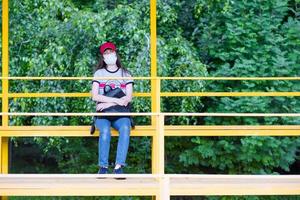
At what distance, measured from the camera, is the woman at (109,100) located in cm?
664

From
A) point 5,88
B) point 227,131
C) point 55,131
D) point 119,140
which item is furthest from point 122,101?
point 5,88

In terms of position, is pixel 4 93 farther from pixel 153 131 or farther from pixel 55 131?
pixel 153 131

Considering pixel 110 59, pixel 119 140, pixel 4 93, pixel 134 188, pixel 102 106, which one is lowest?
pixel 134 188

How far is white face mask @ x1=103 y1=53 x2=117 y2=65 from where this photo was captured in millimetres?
6742

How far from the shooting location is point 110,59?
22.2 feet

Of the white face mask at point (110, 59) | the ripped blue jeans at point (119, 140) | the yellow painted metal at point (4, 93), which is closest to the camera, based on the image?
the ripped blue jeans at point (119, 140)

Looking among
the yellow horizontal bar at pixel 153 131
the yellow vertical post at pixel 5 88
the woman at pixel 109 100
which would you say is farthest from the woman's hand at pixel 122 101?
the yellow vertical post at pixel 5 88

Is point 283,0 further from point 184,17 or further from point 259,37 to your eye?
point 184,17

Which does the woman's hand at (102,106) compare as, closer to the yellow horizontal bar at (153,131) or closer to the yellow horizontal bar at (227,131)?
the yellow horizontal bar at (153,131)

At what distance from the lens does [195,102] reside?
34.9 feet

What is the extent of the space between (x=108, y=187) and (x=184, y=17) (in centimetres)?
577

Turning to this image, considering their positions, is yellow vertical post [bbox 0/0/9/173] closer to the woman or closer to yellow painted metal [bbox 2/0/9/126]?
yellow painted metal [bbox 2/0/9/126]

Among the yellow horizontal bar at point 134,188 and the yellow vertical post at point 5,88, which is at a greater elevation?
the yellow vertical post at point 5,88

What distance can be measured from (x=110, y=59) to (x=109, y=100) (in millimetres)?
354
